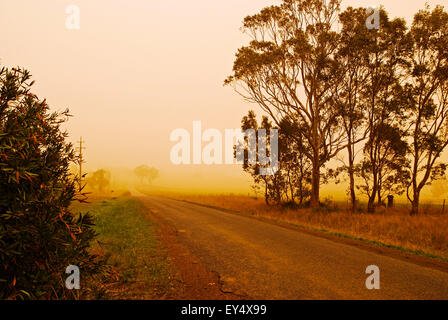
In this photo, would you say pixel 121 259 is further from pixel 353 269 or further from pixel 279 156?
pixel 279 156

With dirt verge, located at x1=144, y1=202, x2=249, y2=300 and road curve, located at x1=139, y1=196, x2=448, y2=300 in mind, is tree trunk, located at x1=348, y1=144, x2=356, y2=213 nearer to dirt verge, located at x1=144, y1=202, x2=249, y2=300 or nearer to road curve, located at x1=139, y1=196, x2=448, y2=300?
road curve, located at x1=139, y1=196, x2=448, y2=300

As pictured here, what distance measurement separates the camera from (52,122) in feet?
13.1

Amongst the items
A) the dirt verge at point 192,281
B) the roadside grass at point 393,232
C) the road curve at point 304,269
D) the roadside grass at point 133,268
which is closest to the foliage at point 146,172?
the roadside grass at point 393,232

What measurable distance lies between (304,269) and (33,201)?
5.44 m

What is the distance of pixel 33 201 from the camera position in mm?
3225

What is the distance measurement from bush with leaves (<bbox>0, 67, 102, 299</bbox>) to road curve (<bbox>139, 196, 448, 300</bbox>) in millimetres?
3011

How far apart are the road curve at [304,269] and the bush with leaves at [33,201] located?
3.01 m

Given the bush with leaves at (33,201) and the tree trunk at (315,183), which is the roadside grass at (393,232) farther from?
the bush with leaves at (33,201)

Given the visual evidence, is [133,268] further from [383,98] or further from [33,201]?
[383,98]

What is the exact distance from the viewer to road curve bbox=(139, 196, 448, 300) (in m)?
4.82

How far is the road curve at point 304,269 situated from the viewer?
482 centimetres

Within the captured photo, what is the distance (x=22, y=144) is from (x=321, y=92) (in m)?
21.1
